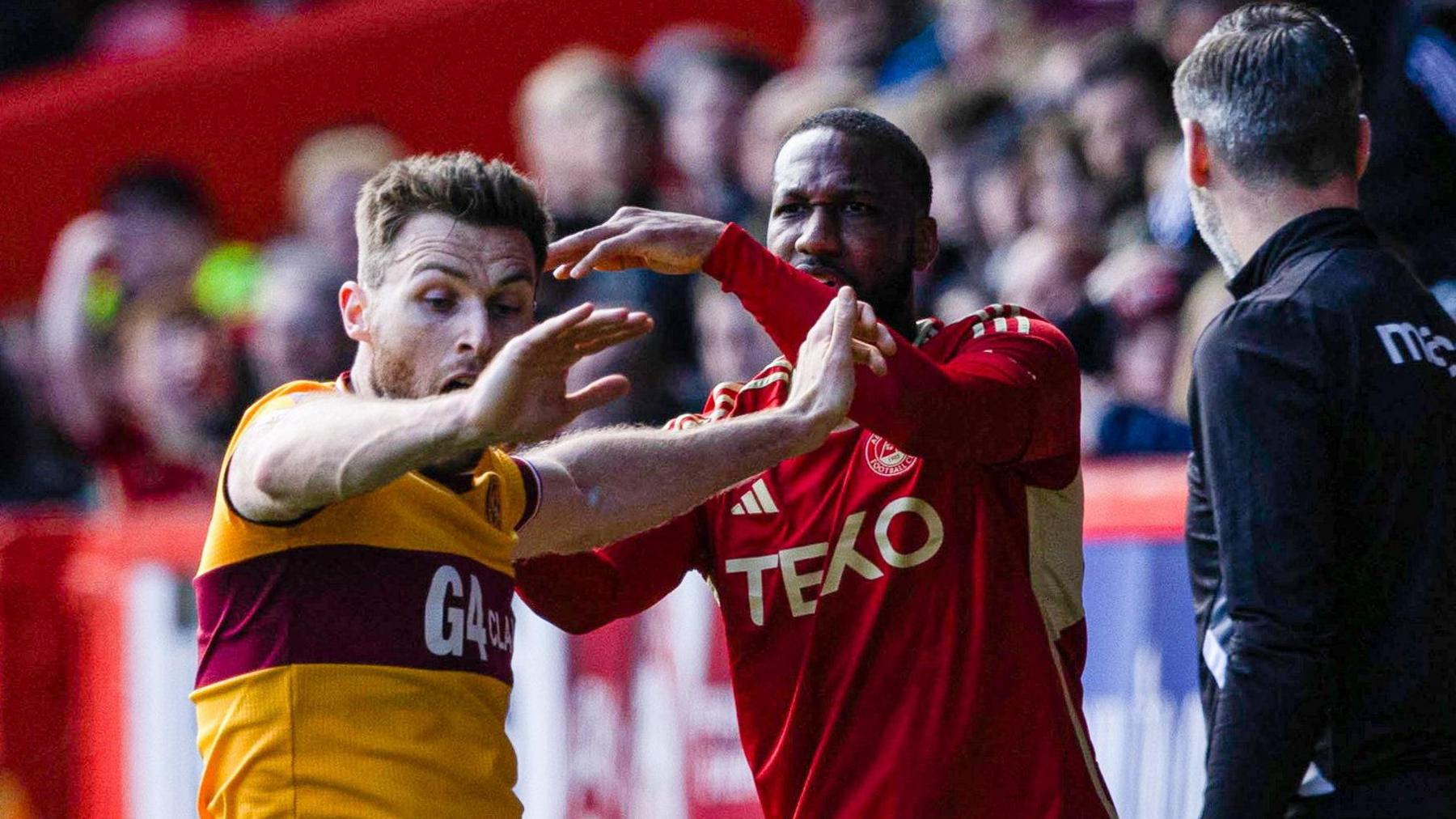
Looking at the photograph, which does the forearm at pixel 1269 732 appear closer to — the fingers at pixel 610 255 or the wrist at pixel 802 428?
the wrist at pixel 802 428

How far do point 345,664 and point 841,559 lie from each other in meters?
0.96

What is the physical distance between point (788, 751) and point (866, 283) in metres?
0.88

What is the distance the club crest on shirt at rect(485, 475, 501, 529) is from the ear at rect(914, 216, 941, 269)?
930 mm

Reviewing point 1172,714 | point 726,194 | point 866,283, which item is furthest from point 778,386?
point 726,194

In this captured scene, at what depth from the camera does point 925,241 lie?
13.7ft

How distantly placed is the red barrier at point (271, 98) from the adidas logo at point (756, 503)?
802 centimetres

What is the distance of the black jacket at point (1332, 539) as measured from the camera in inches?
128

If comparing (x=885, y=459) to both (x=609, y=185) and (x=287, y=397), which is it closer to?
(x=287, y=397)

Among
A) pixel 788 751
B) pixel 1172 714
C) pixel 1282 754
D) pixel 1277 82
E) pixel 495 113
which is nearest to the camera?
pixel 1282 754

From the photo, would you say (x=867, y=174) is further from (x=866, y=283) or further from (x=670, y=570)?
(x=670, y=570)

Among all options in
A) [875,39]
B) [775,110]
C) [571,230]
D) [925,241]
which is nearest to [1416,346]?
[925,241]

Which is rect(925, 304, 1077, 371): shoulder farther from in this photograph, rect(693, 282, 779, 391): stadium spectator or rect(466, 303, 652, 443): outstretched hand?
rect(693, 282, 779, 391): stadium spectator

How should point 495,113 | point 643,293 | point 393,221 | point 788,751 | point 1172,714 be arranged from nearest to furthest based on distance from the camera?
1. point 393,221
2. point 788,751
3. point 1172,714
4. point 643,293
5. point 495,113

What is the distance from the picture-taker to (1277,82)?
345cm
